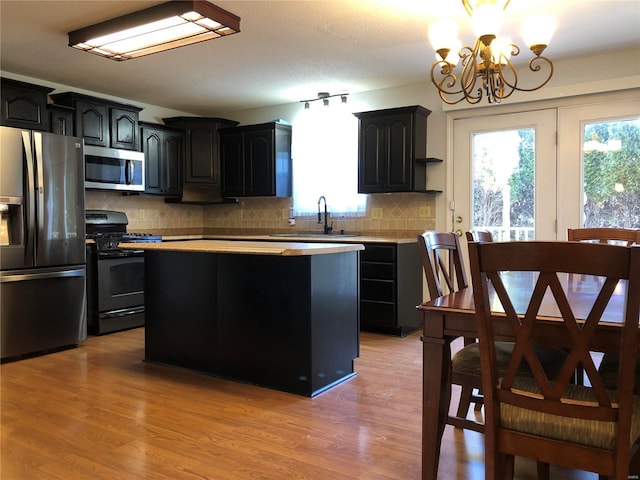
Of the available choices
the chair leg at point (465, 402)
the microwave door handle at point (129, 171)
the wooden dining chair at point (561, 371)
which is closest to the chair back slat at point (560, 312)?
the wooden dining chair at point (561, 371)

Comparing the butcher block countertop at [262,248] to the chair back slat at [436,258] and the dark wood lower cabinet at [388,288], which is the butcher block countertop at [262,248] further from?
the dark wood lower cabinet at [388,288]

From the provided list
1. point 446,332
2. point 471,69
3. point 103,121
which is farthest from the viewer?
point 103,121

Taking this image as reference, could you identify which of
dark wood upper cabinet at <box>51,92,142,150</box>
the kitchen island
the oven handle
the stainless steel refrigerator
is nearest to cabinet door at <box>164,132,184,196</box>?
dark wood upper cabinet at <box>51,92,142,150</box>

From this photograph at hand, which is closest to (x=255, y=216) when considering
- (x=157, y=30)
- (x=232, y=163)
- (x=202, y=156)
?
(x=232, y=163)

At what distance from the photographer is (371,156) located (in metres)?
5.12

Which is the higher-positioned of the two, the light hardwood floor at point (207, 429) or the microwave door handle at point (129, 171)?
the microwave door handle at point (129, 171)

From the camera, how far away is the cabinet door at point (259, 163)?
19.1 feet

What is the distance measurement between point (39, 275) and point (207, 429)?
226 cm

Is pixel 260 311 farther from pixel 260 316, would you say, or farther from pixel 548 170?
pixel 548 170

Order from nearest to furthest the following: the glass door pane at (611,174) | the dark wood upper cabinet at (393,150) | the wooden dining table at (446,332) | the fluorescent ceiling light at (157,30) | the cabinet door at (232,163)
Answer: the wooden dining table at (446,332)
the fluorescent ceiling light at (157,30)
the glass door pane at (611,174)
the dark wood upper cabinet at (393,150)
the cabinet door at (232,163)

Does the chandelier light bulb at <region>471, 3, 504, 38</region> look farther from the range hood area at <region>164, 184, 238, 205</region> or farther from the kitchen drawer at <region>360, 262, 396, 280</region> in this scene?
the range hood area at <region>164, 184, 238, 205</region>

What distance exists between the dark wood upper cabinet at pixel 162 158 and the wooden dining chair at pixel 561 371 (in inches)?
192

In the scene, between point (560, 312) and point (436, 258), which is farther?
point (436, 258)

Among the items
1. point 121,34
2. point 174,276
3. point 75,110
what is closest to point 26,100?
point 75,110
